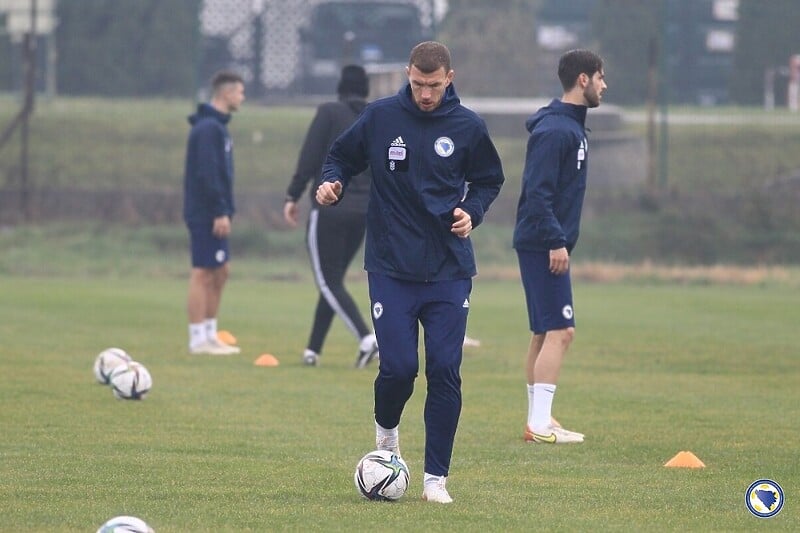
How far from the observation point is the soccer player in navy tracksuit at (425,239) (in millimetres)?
6816

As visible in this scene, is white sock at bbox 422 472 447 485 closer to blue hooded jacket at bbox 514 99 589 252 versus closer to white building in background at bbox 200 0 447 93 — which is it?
blue hooded jacket at bbox 514 99 589 252

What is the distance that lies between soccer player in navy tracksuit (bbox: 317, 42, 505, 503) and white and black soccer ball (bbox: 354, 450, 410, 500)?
124mm

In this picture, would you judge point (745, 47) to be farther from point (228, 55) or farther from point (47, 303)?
point (47, 303)

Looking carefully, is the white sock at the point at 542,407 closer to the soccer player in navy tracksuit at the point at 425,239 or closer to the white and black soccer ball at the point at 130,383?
the soccer player in navy tracksuit at the point at 425,239

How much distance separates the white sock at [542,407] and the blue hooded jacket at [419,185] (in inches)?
82.2

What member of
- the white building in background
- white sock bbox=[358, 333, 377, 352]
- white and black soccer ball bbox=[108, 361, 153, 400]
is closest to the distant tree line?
the white building in background

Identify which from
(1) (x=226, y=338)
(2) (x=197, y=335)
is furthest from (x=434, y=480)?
(1) (x=226, y=338)

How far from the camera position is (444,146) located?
6898 mm

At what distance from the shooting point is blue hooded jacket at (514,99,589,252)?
8547 mm

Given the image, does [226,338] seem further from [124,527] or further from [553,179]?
[124,527]

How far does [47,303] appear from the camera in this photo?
18.2 m

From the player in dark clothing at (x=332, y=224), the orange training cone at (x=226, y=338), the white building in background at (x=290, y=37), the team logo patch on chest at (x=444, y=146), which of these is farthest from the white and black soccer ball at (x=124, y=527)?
the white building in background at (x=290, y=37)

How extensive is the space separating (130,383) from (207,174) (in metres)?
3.24

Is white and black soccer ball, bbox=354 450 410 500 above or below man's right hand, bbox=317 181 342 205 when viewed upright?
below
